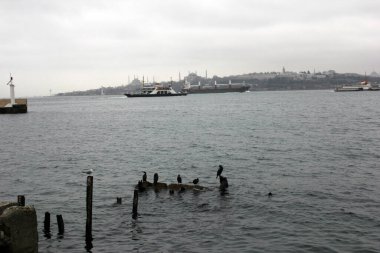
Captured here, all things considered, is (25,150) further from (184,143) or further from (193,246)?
(193,246)

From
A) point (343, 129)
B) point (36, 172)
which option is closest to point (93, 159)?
point (36, 172)

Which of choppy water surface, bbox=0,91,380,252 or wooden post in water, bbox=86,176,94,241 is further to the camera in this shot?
choppy water surface, bbox=0,91,380,252

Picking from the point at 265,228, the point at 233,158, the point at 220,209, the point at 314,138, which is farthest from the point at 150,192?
the point at 314,138

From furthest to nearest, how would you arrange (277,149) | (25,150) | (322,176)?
1. (25,150)
2. (277,149)
3. (322,176)

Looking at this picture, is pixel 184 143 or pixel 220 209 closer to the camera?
pixel 220 209

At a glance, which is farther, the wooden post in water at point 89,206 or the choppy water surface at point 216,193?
the choppy water surface at point 216,193

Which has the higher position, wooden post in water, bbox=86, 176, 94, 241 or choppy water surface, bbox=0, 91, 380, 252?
wooden post in water, bbox=86, 176, 94, 241

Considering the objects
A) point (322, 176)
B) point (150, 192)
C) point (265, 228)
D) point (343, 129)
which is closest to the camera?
point (265, 228)

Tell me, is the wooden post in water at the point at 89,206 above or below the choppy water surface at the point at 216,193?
above

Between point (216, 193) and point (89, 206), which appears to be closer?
point (89, 206)

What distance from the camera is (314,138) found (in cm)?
4828

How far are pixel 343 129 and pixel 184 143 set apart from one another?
74.5 feet

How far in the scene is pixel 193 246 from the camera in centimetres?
1666

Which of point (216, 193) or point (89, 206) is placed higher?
point (89, 206)
